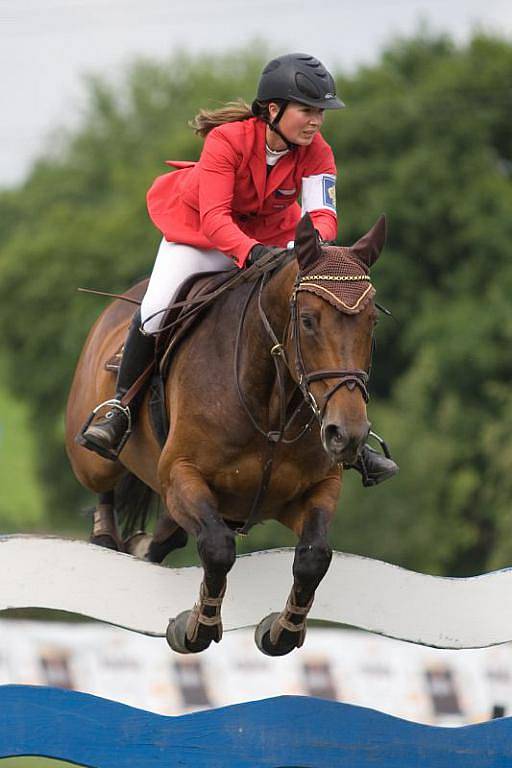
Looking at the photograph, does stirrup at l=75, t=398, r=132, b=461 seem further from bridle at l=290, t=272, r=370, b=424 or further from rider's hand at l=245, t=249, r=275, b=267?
bridle at l=290, t=272, r=370, b=424

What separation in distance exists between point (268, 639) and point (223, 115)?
1.95 meters

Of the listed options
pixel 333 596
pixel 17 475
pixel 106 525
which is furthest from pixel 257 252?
pixel 17 475

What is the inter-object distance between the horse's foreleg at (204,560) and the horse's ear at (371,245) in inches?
Result: 40.2

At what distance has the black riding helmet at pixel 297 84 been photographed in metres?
5.24

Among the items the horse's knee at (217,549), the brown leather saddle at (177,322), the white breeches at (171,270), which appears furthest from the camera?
the white breeches at (171,270)

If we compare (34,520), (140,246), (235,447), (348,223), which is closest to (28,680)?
(235,447)

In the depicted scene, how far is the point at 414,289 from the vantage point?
2638 centimetres

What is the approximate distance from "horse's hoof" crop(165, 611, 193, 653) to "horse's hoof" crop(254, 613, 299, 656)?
10.7 inches

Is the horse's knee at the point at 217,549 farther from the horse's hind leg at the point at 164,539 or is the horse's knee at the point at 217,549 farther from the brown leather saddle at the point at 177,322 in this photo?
the horse's hind leg at the point at 164,539

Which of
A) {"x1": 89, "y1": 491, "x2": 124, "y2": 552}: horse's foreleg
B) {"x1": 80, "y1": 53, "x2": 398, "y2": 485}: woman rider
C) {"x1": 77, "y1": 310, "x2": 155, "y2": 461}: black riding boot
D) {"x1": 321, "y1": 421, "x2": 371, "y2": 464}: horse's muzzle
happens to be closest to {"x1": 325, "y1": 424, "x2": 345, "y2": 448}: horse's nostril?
{"x1": 321, "y1": 421, "x2": 371, "y2": 464}: horse's muzzle

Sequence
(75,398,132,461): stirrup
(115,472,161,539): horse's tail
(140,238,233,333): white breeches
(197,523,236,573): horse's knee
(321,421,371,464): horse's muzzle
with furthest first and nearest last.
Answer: (115,472,161,539): horse's tail → (75,398,132,461): stirrup → (140,238,233,333): white breeches → (197,523,236,573): horse's knee → (321,421,371,464): horse's muzzle

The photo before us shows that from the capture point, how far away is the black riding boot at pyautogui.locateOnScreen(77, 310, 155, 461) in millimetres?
5836

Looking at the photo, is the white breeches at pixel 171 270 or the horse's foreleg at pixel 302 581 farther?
the white breeches at pixel 171 270

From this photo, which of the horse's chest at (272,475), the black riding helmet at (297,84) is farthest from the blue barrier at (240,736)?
the black riding helmet at (297,84)
